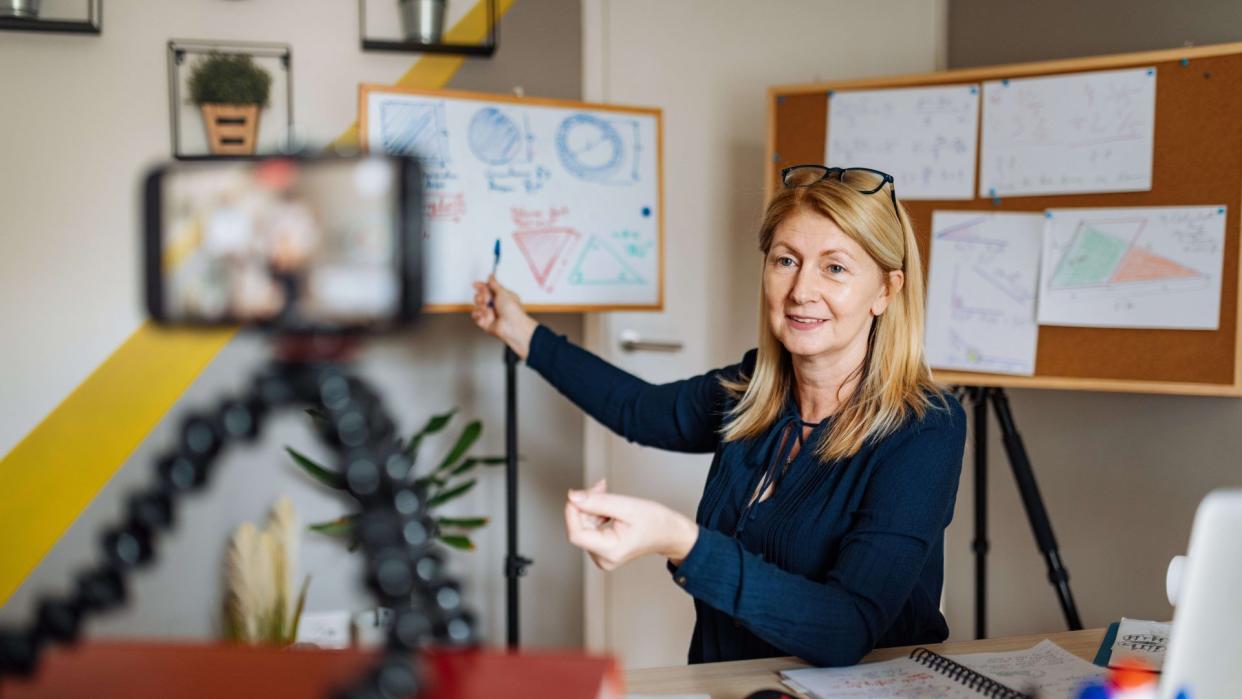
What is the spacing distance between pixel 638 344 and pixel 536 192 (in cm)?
65

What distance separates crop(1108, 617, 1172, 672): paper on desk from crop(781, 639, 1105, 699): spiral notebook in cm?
7

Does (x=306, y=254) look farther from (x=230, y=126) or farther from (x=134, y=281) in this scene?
(x=230, y=126)

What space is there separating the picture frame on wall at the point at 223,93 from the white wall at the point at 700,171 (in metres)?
0.99

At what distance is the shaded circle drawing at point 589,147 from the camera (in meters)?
2.63

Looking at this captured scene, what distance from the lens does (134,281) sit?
2484 millimetres

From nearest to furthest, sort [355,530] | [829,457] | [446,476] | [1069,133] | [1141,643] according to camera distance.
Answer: [355,530]
[1141,643]
[829,457]
[1069,133]
[446,476]

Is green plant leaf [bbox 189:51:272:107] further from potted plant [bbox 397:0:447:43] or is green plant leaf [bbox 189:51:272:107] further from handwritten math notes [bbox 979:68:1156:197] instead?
handwritten math notes [bbox 979:68:1156:197]

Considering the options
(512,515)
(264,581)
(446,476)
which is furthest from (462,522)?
(264,581)

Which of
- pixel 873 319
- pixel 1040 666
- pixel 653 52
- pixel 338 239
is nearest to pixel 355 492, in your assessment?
pixel 338 239

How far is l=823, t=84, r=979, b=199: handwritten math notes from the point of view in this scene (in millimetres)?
2557

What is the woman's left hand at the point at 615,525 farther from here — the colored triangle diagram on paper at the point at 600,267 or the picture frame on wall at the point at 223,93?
the picture frame on wall at the point at 223,93

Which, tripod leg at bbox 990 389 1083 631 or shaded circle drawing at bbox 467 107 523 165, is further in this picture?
shaded circle drawing at bbox 467 107 523 165

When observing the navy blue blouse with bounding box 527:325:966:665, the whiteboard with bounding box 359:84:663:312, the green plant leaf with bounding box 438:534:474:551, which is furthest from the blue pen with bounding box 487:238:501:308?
the navy blue blouse with bounding box 527:325:966:665

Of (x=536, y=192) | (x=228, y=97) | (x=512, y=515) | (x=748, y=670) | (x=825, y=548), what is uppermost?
(x=228, y=97)
